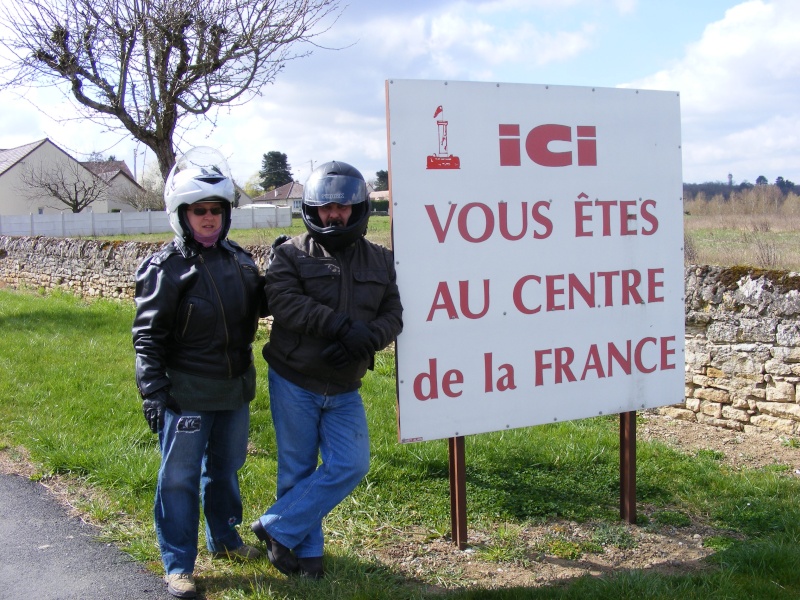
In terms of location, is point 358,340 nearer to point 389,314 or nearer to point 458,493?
point 389,314

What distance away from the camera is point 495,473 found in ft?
16.1

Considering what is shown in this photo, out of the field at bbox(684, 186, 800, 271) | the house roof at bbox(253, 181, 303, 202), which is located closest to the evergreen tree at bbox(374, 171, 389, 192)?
the house roof at bbox(253, 181, 303, 202)

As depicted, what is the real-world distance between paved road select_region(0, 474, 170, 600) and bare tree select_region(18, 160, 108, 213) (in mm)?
43782

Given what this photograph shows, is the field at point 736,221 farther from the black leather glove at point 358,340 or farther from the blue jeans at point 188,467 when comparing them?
the black leather glove at point 358,340

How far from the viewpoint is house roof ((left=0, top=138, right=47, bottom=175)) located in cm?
5056

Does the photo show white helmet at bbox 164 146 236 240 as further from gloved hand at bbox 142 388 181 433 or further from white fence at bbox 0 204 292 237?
white fence at bbox 0 204 292 237

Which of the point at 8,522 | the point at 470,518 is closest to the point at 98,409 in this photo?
the point at 8,522

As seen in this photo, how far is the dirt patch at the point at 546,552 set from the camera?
3604 millimetres

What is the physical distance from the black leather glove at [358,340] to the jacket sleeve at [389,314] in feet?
0.21

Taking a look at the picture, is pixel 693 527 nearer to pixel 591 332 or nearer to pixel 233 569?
pixel 591 332

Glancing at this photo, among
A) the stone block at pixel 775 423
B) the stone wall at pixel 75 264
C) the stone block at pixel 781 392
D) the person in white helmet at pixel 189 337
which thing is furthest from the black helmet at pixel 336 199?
the stone wall at pixel 75 264

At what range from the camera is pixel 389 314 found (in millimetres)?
3449

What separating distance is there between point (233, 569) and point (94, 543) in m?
0.88

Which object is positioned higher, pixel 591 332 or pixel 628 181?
pixel 628 181
